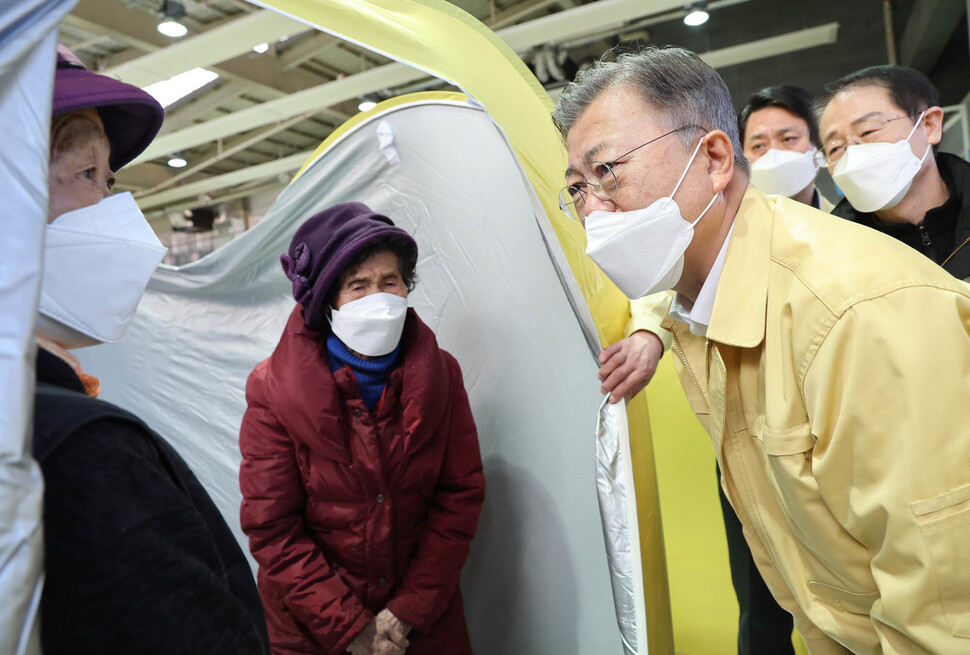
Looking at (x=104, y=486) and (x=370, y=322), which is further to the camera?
(x=370, y=322)

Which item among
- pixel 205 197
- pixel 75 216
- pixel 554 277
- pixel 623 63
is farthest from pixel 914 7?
pixel 205 197

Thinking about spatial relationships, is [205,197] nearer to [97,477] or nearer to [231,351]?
[231,351]

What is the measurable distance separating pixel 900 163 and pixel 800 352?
940 mm

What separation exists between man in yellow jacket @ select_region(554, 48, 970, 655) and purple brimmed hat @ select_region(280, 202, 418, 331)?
0.61 m

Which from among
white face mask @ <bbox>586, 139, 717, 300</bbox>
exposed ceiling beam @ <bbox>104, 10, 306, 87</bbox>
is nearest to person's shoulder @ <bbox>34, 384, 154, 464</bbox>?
white face mask @ <bbox>586, 139, 717, 300</bbox>

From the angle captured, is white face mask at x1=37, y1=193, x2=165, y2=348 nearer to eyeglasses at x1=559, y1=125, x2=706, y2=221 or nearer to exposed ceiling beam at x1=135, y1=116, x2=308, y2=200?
eyeglasses at x1=559, y1=125, x2=706, y2=221

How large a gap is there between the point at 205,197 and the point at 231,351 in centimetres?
727

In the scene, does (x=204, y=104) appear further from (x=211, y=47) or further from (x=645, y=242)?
(x=645, y=242)

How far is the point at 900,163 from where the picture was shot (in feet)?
4.91

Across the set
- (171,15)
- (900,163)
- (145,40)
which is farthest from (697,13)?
(145,40)

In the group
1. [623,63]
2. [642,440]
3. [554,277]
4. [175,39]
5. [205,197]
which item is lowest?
[642,440]

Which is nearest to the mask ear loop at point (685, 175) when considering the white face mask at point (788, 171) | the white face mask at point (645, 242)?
the white face mask at point (645, 242)

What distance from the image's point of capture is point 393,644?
152cm

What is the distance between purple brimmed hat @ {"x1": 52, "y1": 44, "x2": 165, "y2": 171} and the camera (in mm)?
732
